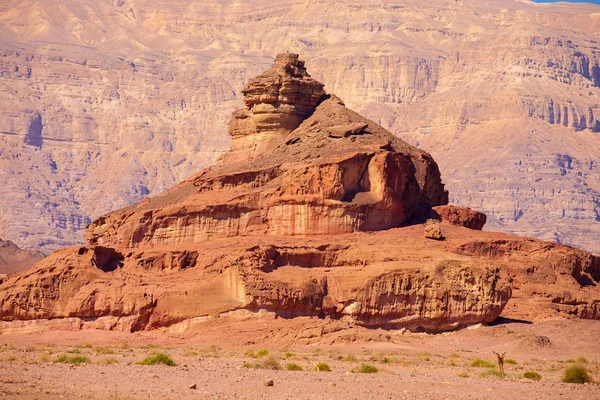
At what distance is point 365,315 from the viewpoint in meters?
70.8

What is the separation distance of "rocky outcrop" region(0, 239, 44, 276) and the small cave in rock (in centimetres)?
9164

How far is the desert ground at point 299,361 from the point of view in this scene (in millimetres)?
46719

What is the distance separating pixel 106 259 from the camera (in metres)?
74.6

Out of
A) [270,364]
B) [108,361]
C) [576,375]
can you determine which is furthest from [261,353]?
[576,375]

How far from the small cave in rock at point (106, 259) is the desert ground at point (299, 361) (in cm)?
440

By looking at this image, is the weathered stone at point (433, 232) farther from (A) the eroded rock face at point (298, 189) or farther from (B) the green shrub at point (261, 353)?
(B) the green shrub at point (261, 353)

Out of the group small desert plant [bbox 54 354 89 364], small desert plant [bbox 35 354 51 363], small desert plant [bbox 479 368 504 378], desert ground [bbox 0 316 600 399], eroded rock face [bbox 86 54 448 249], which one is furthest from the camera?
eroded rock face [bbox 86 54 448 249]

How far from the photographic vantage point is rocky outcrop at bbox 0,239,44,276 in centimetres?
16712

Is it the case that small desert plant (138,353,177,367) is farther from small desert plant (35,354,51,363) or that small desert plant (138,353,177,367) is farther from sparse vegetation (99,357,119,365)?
small desert plant (35,354,51,363)

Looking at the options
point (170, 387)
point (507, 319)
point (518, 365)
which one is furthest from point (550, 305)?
point (170, 387)

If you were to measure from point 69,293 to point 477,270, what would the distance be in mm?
19909

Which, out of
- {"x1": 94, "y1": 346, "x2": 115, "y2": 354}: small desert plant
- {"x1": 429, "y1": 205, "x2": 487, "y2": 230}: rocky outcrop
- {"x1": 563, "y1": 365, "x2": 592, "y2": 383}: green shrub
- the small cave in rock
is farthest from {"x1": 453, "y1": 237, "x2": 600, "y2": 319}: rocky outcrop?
{"x1": 563, "y1": 365, "x2": 592, "y2": 383}: green shrub

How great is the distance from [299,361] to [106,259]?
18.9m

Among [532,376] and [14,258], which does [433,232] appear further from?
[14,258]
